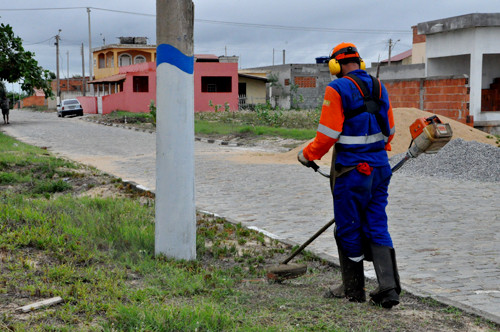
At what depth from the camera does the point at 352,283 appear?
15.5 ft

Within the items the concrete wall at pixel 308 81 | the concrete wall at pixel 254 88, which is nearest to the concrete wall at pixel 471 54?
the concrete wall at pixel 308 81

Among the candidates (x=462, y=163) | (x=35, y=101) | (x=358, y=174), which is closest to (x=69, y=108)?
(x=35, y=101)

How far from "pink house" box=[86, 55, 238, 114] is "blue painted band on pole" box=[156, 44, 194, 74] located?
40.8m

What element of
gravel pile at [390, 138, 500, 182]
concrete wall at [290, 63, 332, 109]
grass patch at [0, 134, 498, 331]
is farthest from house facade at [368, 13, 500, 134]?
concrete wall at [290, 63, 332, 109]

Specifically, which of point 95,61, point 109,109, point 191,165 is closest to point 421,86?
point 191,165

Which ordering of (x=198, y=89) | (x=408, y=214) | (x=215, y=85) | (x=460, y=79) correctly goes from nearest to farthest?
1. (x=408, y=214)
2. (x=460, y=79)
3. (x=198, y=89)
4. (x=215, y=85)

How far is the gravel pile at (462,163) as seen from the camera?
42.4 ft

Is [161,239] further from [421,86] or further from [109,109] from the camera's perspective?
[109,109]

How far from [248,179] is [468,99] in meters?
12.8

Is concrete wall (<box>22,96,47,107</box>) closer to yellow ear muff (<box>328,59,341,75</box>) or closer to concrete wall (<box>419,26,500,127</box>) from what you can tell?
concrete wall (<box>419,26,500,127</box>)

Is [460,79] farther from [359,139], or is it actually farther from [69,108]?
[69,108]

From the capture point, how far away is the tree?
3209cm

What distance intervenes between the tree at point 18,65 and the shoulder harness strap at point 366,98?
99.6 ft

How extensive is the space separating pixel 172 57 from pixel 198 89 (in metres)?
42.7
